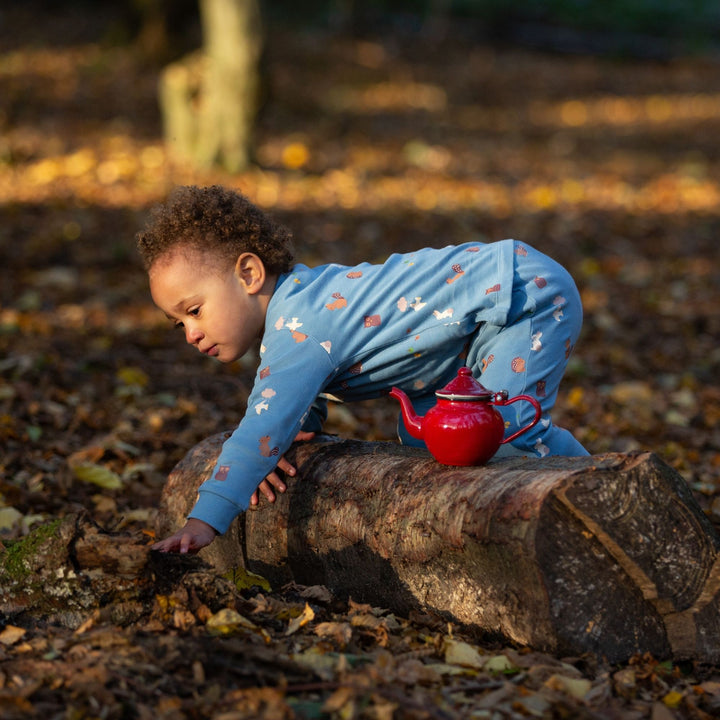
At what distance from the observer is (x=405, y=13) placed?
24531mm

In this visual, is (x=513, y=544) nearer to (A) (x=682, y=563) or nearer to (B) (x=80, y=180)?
(A) (x=682, y=563)

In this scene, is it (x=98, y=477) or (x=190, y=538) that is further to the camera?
(x=98, y=477)

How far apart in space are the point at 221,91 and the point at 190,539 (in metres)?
7.96

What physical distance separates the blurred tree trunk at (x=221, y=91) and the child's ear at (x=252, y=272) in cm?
717

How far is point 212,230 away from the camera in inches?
130

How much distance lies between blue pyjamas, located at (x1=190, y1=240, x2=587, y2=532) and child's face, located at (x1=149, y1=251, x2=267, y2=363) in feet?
0.30

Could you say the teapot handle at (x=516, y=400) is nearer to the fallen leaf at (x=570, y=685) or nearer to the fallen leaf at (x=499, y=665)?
the fallen leaf at (x=499, y=665)

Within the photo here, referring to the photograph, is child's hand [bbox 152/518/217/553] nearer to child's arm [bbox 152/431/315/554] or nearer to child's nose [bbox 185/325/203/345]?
child's arm [bbox 152/431/315/554]

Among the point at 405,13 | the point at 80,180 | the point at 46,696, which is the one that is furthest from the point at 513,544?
the point at 405,13

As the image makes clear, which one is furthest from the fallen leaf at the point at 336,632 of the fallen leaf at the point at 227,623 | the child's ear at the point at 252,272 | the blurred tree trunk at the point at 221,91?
the blurred tree trunk at the point at 221,91

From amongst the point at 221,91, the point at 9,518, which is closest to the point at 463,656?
the point at 9,518

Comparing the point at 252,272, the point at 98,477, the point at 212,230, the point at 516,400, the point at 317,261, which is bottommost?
the point at 98,477

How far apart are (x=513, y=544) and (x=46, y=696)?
1.20 metres

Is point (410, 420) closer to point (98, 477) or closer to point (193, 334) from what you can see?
point (193, 334)
